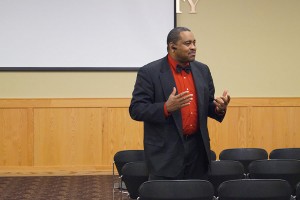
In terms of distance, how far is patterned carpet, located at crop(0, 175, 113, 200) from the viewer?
8.30 m

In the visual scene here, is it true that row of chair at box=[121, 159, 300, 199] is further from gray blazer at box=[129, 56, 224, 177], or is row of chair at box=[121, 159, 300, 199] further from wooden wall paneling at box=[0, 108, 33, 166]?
wooden wall paneling at box=[0, 108, 33, 166]

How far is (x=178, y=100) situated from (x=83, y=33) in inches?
236

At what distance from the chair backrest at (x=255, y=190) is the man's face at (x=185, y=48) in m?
0.91

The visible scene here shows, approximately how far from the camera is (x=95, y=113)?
398 inches

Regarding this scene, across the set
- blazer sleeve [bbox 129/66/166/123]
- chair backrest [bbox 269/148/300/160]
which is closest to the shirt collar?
blazer sleeve [bbox 129/66/166/123]

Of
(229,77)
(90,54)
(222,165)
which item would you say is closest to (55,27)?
(90,54)

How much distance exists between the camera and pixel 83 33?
10.0m

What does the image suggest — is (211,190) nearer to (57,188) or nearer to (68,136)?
(57,188)

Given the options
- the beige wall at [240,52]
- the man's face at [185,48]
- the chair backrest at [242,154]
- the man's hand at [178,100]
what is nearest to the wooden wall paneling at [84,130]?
the beige wall at [240,52]

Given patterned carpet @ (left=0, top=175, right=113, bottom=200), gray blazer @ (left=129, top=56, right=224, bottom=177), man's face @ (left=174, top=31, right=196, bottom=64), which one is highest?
man's face @ (left=174, top=31, right=196, bottom=64)

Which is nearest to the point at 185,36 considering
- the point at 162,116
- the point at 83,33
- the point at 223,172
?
the point at 162,116

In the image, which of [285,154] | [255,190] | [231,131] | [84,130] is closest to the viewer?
[255,190]

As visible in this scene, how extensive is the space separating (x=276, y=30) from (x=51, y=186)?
4.28 m

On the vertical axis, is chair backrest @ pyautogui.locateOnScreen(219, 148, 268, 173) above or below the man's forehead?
below
